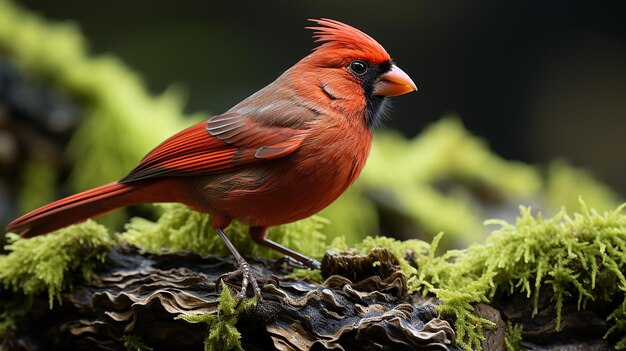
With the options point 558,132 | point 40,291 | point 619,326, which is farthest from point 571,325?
point 558,132

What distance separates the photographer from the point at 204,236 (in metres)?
2.93

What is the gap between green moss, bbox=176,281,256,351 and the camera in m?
2.18

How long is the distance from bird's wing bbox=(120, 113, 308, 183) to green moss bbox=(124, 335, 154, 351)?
2.00 ft

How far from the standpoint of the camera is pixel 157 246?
9.59 ft

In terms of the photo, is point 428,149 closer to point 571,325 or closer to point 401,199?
point 401,199

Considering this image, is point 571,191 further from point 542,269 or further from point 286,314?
point 286,314

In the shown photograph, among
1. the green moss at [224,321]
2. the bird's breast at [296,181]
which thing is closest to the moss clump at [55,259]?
the bird's breast at [296,181]

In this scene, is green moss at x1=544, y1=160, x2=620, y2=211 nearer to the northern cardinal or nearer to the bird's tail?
the northern cardinal

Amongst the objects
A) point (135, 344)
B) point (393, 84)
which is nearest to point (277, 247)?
point (135, 344)

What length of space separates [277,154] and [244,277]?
0.45 meters

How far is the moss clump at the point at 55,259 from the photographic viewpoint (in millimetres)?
2619

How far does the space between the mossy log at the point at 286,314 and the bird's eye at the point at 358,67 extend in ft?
2.41

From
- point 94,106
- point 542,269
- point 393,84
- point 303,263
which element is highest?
point 393,84

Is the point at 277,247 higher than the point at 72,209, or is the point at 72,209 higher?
the point at 72,209
